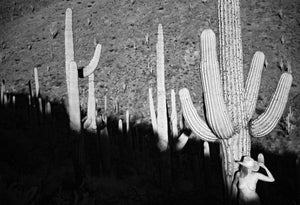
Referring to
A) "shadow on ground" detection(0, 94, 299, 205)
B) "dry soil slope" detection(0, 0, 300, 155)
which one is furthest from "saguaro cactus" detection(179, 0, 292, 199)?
"dry soil slope" detection(0, 0, 300, 155)

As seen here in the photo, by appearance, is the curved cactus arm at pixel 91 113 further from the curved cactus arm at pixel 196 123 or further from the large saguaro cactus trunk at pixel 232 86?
the large saguaro cactus trunk at pixel 232 86

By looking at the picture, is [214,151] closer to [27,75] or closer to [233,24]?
[233,24]

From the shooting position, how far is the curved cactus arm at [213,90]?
15.2 ft

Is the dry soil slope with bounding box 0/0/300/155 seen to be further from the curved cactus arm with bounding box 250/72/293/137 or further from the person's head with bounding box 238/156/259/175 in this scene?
the person's head with bounding box 238/156/259/175

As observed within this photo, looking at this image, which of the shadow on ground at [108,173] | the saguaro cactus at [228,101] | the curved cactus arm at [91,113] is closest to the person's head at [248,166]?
the saguaro cactus at [228,101]

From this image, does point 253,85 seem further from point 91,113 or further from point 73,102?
point 91,113

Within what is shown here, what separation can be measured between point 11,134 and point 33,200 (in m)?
4.58

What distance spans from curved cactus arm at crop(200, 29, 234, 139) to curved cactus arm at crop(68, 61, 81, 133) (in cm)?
274

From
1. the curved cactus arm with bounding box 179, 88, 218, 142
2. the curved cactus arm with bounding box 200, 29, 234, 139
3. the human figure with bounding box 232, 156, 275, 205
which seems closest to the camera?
the human figure with bounding box 232, 156, 275, 205

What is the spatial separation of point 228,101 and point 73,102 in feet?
10.1

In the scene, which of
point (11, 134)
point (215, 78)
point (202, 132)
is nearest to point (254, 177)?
point (202, 132)

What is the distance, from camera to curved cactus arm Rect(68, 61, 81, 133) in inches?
244

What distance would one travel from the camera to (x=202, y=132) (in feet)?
16.4

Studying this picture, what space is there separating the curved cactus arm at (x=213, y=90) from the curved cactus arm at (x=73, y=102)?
2.74 metres
